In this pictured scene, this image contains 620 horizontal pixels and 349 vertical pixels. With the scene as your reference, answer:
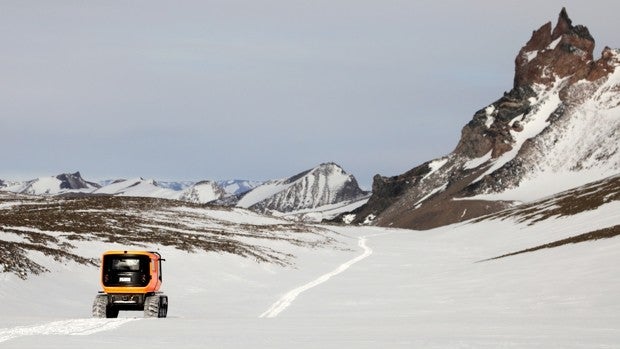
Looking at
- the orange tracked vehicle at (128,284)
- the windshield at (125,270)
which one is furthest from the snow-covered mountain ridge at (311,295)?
the windshield at (125,270)

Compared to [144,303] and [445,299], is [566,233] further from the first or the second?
[144,303]

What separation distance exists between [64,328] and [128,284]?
699cm

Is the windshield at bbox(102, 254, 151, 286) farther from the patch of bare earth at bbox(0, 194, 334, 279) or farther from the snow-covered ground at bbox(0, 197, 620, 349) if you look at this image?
the patch of bare earth at bbox(0, 194, 334, 279)

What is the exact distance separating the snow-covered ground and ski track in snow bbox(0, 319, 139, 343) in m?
0.04

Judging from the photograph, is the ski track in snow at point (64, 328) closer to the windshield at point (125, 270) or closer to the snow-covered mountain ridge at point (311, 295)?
the snow-covered mountain ridge at point (311, 295)

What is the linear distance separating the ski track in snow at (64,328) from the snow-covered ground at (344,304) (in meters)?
0.04

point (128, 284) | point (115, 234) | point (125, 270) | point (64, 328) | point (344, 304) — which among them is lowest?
point (344, 304)

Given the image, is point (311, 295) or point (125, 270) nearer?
point (125, 270)

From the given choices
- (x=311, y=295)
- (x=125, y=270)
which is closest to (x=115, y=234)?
(x=311, y=295)

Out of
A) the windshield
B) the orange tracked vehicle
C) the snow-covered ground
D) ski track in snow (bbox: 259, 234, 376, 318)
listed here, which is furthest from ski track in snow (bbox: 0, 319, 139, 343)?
ski track in snow (bbox: 259, 234, 376, 318)

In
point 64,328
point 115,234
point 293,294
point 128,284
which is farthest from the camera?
point 115,234

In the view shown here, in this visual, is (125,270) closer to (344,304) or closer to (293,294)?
(344,304)

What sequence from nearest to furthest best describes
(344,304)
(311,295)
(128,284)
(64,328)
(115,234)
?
1. (64,328)
2. (128,284)
3. (344,304)
4. (311,295)
5. (115,234)

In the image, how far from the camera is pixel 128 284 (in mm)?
28734
